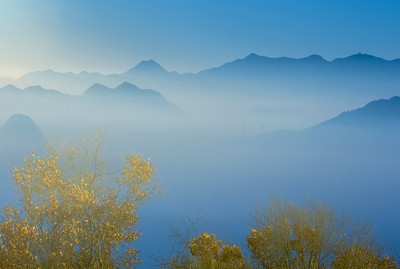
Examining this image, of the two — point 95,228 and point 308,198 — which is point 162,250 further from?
point 308,198

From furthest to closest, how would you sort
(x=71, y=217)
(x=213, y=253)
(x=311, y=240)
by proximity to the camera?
(x=213, y=253)
(x=311, y=240)
(x=71, y=217)

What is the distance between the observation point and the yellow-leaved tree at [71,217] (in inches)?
682

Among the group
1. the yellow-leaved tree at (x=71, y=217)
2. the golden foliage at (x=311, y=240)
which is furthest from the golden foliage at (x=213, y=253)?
the yellow-leaved tree at (x=71, y=217)

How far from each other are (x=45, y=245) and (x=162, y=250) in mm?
5749

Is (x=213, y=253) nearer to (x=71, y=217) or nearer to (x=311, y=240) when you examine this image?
(x=311, y=240)

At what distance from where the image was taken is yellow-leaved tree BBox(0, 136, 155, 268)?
17312mm

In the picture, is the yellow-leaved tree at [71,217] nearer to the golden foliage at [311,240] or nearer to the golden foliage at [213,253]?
the golden foliage at [213,253]

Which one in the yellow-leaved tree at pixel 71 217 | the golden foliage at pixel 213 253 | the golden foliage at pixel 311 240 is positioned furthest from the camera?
the golden foliage at pixel 213 253

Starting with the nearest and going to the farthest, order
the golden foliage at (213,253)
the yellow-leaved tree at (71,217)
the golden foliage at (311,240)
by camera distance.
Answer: the yellow-leaved tree at (71,217)
the golden foliage at (311,240)
the golden foliage at (213,253)

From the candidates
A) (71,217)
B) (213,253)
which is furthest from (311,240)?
(71,217)

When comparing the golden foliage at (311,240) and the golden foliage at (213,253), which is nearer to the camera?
the golden foliage at (311,240)

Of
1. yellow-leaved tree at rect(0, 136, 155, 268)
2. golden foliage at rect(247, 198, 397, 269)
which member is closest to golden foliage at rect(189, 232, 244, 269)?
golden foliage at rect(247, 198, 397, 269)

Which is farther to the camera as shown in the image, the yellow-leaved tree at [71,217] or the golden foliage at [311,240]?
the golden foliage at [311,240]

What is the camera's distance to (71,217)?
17.9m
